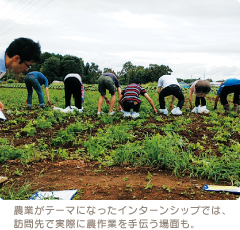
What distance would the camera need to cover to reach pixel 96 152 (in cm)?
368

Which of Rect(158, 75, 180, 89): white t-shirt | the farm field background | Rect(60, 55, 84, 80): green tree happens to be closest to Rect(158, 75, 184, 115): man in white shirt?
Rect(158, 75, 180, 89): white t-shirt

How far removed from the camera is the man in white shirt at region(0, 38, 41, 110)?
2887 mm

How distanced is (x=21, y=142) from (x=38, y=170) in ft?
4.60

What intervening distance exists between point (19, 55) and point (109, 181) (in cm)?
178

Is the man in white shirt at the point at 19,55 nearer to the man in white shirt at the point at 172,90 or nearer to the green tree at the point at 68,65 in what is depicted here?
the man in white shirt at the point at 172,90

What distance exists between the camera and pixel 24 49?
9.71 feet

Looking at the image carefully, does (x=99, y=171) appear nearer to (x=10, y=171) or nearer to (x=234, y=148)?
(x=10, y=171)

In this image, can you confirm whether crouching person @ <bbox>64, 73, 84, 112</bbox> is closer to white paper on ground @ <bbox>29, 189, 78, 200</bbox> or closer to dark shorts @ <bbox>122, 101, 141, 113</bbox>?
dark shorts @ <bbox>122, 101, 141, 113</bbox>

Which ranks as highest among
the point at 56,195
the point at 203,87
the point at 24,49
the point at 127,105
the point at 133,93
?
the point at 24,49

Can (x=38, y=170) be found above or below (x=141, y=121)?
below

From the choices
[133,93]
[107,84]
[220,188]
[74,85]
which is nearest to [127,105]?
[133,93]

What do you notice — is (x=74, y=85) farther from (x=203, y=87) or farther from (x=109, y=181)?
(x=109, y=181)

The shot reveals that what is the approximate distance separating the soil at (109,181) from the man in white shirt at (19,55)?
93 centimetres

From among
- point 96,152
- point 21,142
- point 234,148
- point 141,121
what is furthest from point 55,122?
point 234,148
